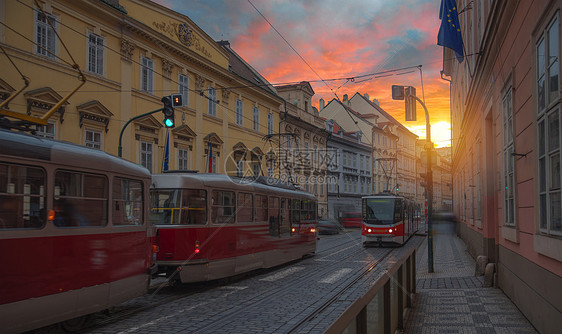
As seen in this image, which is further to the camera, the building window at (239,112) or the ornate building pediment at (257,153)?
the ornate building pediment at (257,153)

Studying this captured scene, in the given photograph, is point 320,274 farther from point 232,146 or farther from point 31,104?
point 232,146

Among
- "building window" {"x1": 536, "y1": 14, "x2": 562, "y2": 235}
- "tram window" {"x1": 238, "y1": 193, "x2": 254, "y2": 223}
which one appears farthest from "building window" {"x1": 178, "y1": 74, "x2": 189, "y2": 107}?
"building window" {"x1": 536, "y1": 14, "x2": 562, "y2": 235}

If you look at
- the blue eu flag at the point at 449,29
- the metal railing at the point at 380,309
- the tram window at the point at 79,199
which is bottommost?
the metal railing at the point at 380,309

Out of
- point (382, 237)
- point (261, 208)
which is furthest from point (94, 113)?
point (382, 237)

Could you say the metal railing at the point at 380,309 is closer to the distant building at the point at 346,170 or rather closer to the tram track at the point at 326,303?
the tram track at the point at 326,303

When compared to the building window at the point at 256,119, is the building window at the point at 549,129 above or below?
below

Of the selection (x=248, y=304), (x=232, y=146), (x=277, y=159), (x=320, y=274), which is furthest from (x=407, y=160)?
(x=248, y=304)

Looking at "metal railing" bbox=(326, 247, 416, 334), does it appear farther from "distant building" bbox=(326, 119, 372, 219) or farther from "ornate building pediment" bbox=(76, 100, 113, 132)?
"distant building" bbox=(326, 119, 372, 219)

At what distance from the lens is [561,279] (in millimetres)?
6074

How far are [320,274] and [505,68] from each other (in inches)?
324

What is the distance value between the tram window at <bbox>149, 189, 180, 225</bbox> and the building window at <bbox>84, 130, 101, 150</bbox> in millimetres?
9843

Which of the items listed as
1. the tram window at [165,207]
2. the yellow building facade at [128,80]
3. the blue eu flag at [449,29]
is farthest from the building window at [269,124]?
the tram window at [165,207]

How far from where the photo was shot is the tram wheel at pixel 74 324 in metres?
7.78

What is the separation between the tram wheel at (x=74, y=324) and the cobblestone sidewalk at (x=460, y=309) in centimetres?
502
